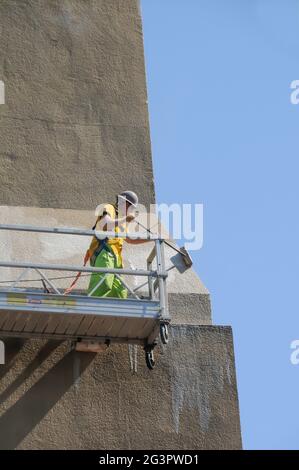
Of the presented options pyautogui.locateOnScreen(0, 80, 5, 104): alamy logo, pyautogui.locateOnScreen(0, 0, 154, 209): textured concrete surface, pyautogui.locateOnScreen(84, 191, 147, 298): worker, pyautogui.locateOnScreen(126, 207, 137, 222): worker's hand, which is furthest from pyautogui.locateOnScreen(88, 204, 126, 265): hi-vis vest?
pyautogui.locateOnScreen(0, 80, 5, 104): alamy logo

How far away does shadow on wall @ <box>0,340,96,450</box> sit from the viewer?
15.0 meters

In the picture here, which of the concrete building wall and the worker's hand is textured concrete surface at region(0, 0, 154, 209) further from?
the worker's hand

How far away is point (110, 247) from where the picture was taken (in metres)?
15.4

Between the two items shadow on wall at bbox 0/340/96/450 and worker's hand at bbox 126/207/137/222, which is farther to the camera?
worker's hand at bbox 126/207/137/222

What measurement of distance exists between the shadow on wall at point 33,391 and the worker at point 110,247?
93 centimetres

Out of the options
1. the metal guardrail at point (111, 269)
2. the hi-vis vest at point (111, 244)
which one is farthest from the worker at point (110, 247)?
the metal guardrail at point (111, 269)

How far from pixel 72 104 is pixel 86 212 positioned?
1646mm

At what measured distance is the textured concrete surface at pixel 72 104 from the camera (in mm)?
17344

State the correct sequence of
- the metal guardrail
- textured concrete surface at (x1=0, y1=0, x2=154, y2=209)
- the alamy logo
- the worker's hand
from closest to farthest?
the metal guardrail → the worker's hand → textured concrete surface at (x1=0, y1=0, x2=154, y2=209) → the alamy logo

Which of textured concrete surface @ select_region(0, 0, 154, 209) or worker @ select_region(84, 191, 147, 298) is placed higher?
textured concrete surface @ select_region(0, 0, 154, 209)

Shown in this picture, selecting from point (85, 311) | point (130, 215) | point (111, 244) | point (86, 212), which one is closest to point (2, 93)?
point (86, 212)

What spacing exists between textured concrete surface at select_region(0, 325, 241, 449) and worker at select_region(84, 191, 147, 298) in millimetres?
924

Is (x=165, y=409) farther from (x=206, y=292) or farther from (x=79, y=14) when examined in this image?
(x=79, y=14)
